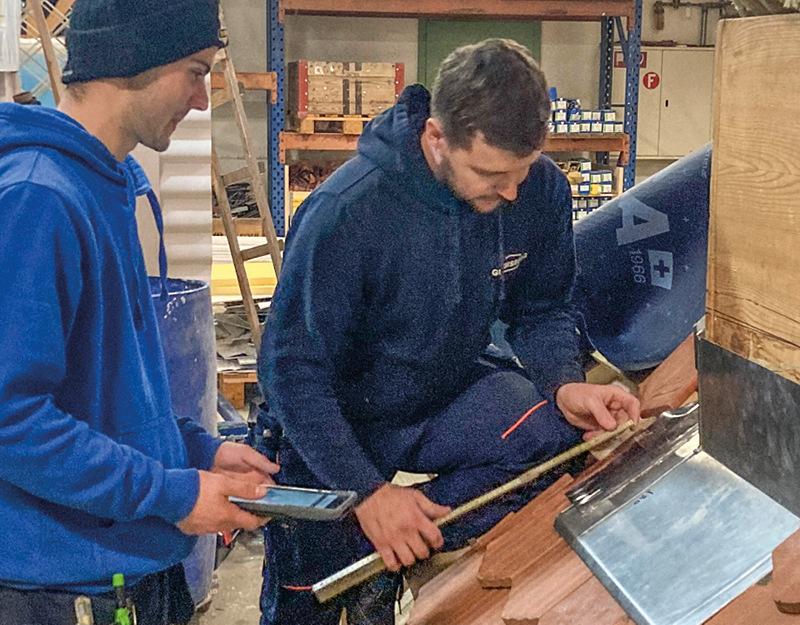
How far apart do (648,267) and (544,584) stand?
141 centimetres

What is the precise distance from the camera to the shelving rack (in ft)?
26.1

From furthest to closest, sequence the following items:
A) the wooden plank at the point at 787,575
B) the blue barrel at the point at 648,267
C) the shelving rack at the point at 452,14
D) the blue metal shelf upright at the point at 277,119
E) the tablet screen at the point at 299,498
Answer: the blue metal shelf upright at the point at 277,119 < the shelving rack at the point at 452,14 < the blue barrel at the point at 648,267 < the tablet screen at the point at 299,498 < the wooden plank at the point at 787,575

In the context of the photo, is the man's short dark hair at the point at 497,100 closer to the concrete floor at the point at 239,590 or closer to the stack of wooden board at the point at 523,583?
the stack of wooden board at the point at 523,583

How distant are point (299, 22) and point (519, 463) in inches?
321

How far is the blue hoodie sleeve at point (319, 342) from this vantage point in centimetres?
204

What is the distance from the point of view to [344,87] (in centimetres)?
785

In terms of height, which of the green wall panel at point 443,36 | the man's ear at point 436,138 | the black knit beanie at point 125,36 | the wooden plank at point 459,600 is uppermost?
the green wall panel at point 443,36

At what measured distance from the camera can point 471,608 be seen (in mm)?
1774

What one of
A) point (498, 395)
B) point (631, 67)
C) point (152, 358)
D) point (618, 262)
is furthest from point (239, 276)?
point (631, 67)

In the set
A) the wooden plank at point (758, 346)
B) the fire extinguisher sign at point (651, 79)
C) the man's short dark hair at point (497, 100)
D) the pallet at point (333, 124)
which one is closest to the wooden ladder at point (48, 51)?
the man's short dark hair at point (497, 100)

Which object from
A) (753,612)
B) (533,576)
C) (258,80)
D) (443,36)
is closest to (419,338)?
(533,576)

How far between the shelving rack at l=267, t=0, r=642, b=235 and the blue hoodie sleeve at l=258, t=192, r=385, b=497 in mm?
5925

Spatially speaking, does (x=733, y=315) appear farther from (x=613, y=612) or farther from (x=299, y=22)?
(x=299, y=22)

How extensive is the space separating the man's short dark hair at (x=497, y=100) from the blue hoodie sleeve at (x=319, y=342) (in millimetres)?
337
